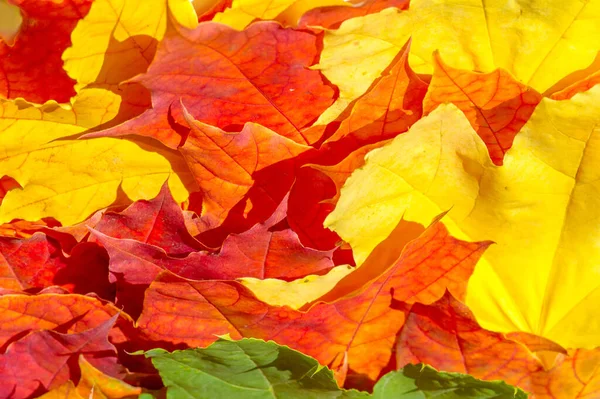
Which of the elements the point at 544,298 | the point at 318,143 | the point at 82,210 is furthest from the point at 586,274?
the point at 82,210

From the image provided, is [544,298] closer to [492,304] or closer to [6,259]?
[492,304]

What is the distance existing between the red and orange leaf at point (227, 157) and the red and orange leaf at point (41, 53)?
122 millimetres

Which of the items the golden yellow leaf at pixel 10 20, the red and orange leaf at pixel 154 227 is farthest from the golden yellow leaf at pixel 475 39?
the golden yellow leaf at pixel 10 20

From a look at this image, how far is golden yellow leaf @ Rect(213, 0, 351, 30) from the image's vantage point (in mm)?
461

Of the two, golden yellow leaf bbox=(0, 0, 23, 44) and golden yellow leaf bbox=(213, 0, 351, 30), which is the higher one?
golden yellow leaf bbox=(213, 0, 351, 30)

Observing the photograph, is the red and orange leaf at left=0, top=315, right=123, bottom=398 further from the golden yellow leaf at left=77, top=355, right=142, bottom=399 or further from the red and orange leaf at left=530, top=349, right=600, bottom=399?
the red and orange leaf at left=530, top=349, right=600, bottom=399

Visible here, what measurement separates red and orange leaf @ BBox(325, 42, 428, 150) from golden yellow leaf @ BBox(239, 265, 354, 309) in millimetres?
91

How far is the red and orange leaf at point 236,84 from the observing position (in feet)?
1.33

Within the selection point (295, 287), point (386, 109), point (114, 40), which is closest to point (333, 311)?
point (295, 287)

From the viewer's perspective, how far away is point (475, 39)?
43cm

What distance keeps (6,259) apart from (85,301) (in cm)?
7

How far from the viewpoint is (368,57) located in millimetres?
423

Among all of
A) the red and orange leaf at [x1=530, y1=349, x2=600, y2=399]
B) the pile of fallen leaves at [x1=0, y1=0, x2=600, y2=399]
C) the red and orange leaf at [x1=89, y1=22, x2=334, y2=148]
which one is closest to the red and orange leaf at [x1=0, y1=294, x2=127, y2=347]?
the pile of fallen leaves at [x1=0, y1=0, x2=600, y2=399]

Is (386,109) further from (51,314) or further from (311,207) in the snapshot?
(51,314)
